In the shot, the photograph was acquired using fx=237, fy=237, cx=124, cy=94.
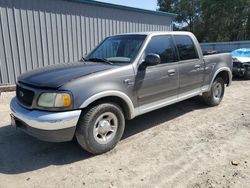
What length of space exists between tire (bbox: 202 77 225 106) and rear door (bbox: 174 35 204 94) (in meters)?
0.63

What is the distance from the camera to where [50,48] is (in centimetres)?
912

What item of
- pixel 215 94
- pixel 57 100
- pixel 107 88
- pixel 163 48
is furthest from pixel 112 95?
pixel 215 94

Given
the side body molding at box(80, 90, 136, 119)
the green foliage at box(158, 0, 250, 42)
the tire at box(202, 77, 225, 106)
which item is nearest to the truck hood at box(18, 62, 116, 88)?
the side body molding at box(80, 90, 136, 119)

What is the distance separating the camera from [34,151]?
3.86 metres

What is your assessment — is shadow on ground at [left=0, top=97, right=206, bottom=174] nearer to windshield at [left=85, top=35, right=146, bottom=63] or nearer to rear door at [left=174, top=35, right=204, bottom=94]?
rear door at [left=174, top=35, right=204, bottom=94]

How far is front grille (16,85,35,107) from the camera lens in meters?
3.41

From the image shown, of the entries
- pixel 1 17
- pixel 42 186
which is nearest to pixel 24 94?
pixel 42 186

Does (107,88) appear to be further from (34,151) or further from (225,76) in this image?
(225,76)

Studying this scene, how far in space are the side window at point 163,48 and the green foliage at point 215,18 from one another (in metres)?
32.4

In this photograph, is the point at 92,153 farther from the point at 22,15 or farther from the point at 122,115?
the point at 22,15

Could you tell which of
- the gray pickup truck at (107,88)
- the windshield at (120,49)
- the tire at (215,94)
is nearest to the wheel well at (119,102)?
the gray pickup truck at (107,88)

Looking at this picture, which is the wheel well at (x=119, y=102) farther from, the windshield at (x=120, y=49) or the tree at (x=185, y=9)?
the tree at (x=185, y=9)

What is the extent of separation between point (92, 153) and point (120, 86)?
1.12 m

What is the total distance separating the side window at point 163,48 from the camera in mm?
4363
